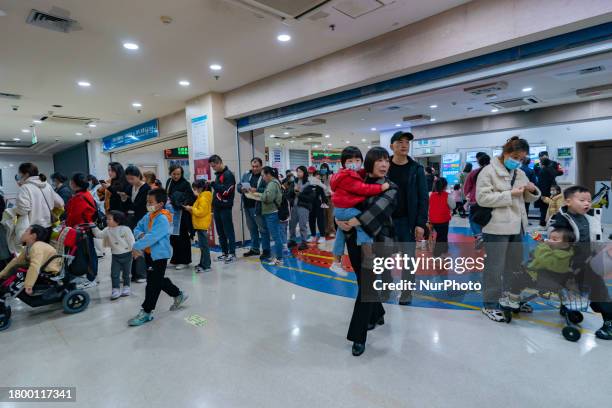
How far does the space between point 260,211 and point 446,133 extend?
8.73 meters

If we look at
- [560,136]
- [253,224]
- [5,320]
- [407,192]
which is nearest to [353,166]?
[407,192]

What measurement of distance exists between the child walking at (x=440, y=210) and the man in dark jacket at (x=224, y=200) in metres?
2.93

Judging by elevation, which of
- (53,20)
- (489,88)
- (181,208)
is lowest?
(181,208)

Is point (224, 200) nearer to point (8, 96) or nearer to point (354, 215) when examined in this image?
point (354, 215)

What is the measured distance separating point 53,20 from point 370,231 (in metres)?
4.35

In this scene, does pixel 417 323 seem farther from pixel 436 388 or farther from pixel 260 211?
pixel 260 211

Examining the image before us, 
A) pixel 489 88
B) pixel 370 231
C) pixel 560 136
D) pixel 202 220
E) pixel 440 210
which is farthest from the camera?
pixel 560 136

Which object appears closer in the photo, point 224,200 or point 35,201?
point 35,201

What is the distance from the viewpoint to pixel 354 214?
6.84 feet

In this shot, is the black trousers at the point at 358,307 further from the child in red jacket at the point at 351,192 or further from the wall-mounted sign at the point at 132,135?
the wall-mounted sign at the point at 132,135

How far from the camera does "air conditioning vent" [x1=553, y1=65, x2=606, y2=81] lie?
5439mm

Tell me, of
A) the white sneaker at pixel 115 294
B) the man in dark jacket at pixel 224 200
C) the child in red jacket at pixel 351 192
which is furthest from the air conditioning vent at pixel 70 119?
the child in red jacket at pixel 351 192

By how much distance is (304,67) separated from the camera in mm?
5293

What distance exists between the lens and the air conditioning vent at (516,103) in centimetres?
771
